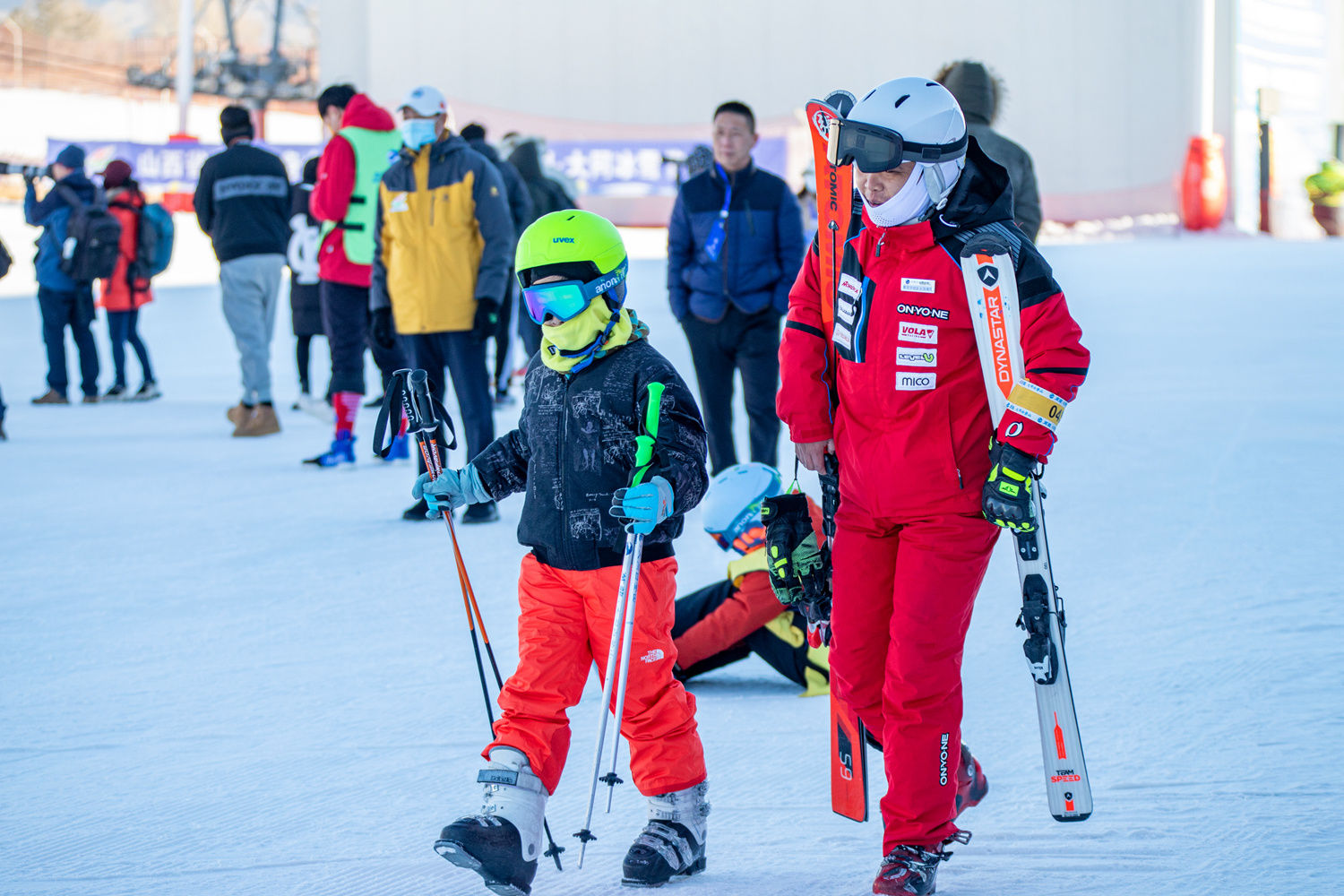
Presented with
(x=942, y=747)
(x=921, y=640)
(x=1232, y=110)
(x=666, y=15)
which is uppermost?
(x=666, y=15)

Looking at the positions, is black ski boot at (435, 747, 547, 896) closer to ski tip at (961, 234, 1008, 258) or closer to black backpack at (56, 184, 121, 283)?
ski tip at (961, 234, 1008, 258)

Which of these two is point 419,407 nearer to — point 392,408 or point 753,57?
point 392,408

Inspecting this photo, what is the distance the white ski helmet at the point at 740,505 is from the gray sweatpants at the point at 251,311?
4798 mm

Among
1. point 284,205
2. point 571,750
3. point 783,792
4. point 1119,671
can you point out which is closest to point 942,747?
point 783,792

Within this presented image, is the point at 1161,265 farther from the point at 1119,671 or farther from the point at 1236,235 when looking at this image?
the point at 1119,671

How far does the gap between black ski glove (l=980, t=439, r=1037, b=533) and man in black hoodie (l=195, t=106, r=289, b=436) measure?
631cm

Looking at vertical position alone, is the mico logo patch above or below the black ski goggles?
below

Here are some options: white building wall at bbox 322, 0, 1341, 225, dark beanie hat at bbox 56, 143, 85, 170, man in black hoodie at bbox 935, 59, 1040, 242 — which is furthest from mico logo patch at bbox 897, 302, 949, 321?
white building wall at bbox 322, 0, 1341, 225

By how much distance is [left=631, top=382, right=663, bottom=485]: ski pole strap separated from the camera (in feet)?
8.42

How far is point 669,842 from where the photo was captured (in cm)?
254

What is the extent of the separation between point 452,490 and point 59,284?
761cm

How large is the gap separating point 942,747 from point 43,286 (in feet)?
27.5

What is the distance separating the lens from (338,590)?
4742 mm

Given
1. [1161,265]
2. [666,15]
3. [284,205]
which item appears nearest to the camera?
[284,205]
